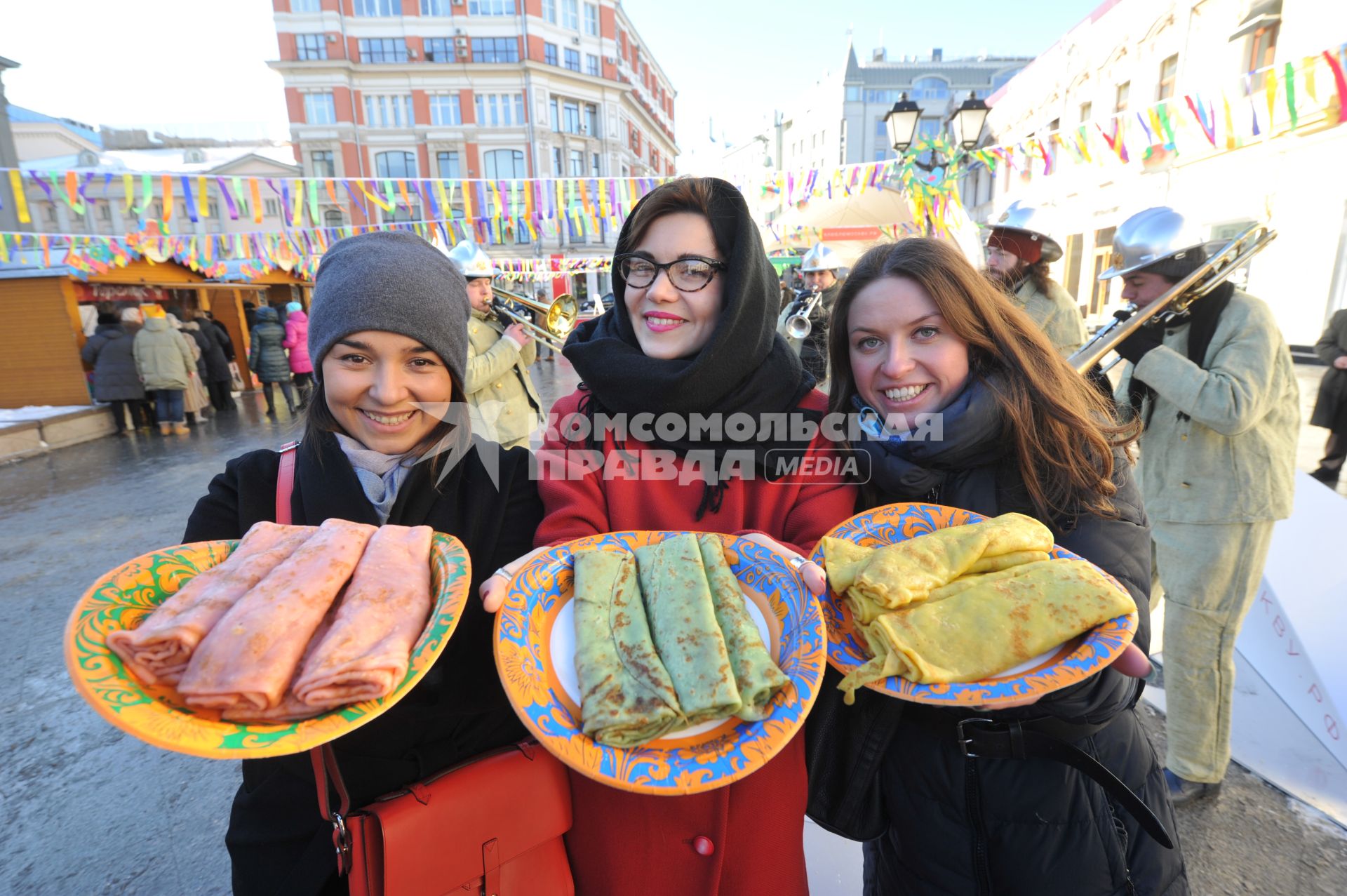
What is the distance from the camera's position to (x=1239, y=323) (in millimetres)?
2426

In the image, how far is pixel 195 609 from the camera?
998 millimetres

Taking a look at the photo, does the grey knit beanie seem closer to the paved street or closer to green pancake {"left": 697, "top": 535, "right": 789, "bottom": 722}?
green pancake {"left": 697, "top": 535, "right": 789, "bottom": 722}

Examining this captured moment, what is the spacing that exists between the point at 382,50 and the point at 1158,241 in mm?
53830

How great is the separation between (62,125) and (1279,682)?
65938 millimetres

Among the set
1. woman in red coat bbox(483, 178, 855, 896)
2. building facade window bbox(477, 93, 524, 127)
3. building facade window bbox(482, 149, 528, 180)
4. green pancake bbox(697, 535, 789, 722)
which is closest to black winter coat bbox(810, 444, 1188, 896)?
woman in red coat bbox(483, 178, 855, 896)

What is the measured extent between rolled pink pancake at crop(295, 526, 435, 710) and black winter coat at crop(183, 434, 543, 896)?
9.6 inches

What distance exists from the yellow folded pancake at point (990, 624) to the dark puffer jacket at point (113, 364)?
43.0ft

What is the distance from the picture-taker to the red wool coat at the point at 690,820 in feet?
4.20

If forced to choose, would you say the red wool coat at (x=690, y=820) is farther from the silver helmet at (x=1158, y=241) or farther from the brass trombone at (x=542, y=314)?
the brass trombone at (x=542, y=314)

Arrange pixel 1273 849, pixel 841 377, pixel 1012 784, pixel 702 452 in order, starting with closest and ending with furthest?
pixel 1012 784, pixel 702 452, pixel 841 377, pixel 1273 849

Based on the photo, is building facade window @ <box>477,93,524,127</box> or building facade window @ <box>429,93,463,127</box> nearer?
building facade window @ <box>429,93,463,127</box>

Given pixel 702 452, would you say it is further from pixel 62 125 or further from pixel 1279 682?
pixel 62 125

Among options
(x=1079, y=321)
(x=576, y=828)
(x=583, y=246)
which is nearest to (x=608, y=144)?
(x=583, y=246)

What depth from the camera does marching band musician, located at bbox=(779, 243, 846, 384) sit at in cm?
Answer: 661
